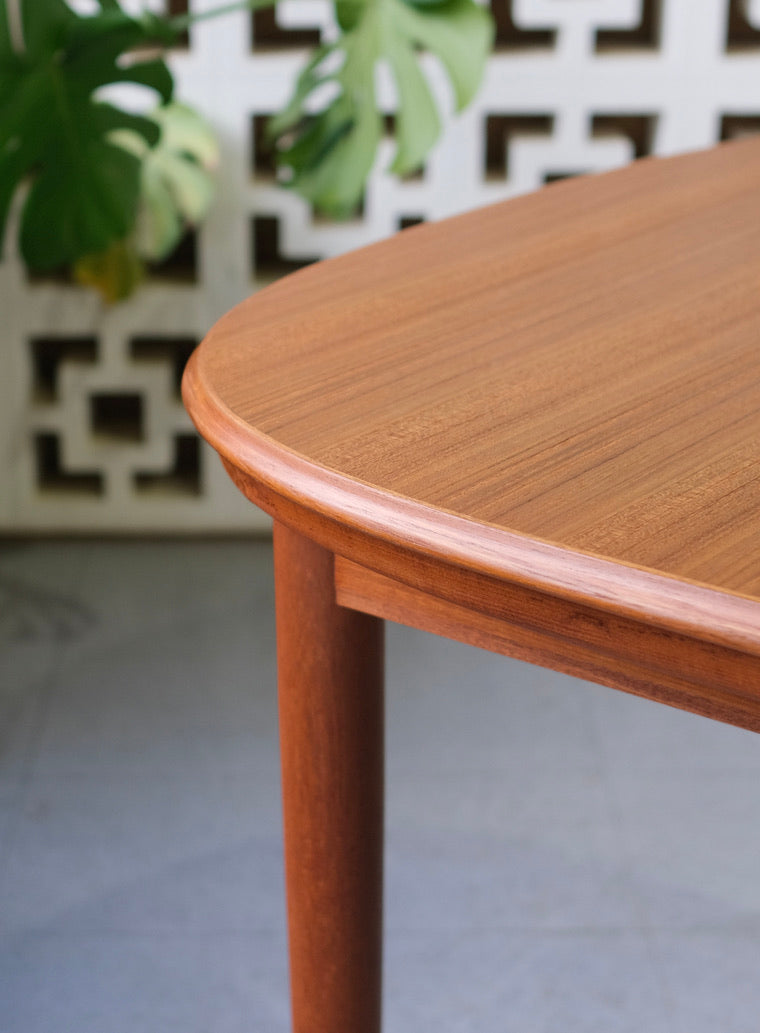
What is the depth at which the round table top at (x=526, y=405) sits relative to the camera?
15.0 inches

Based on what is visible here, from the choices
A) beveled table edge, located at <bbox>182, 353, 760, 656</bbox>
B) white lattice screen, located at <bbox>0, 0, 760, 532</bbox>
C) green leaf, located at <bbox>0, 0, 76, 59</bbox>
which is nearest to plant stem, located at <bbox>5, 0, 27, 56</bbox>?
green leaf, located at <bbox>0, 0, 76, 59</bbox>

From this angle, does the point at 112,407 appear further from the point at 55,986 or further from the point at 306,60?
the point at 55,986

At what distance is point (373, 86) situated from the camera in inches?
46.9

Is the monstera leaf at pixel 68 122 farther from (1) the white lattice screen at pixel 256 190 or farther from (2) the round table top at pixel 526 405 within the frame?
(2) the round table top at pixel 526 405

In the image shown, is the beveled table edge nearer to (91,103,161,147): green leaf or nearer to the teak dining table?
the teak dining table

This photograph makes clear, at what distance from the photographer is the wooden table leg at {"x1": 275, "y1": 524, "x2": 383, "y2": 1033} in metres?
0.54

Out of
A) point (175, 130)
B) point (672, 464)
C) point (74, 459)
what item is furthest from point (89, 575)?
point (672, 464)

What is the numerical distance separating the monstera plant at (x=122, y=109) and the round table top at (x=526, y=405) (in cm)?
49

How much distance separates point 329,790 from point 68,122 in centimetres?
77

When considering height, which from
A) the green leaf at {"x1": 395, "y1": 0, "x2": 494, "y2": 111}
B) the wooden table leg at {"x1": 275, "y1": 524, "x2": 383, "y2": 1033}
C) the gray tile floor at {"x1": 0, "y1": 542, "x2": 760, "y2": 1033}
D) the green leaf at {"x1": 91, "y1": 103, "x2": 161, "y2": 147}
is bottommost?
the gray tile floor at {"x1": 0, "y1": 542, "x2": 760, "y2": 1033}

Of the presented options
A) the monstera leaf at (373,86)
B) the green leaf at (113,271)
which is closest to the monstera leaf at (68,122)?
the monstera leaf at (373,86)

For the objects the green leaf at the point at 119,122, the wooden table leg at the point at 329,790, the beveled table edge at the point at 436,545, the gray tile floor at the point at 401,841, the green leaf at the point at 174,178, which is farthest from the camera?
the green leaf at the point at 174,178

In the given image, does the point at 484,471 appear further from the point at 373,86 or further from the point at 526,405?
the point at 373,86

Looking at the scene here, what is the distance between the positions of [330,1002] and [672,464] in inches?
14.1
